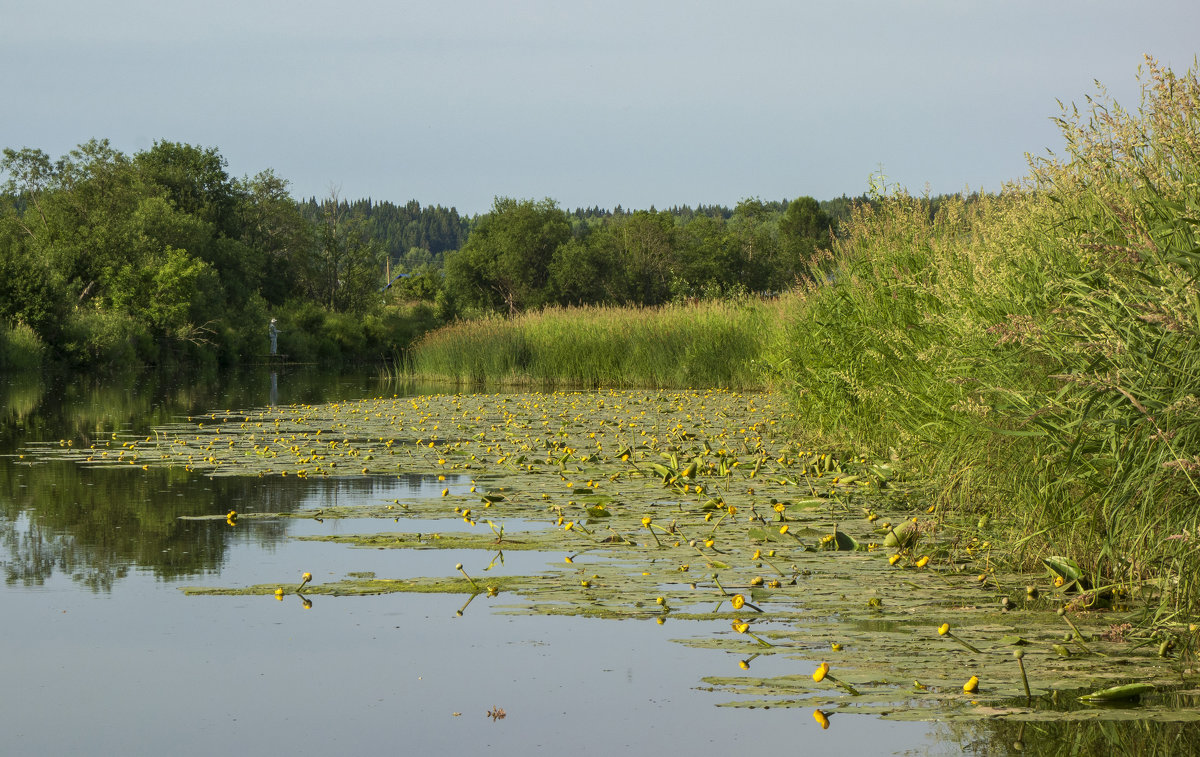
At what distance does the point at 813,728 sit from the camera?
3.61m

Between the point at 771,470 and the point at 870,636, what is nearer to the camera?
the point at 870,636

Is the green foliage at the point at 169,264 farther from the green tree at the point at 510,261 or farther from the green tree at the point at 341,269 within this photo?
the green tree at the point at 510,261

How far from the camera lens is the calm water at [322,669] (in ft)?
11.7

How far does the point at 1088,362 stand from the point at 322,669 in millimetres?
3621

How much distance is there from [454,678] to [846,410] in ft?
22.6

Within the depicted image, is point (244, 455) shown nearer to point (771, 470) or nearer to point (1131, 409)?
point (771, 470)

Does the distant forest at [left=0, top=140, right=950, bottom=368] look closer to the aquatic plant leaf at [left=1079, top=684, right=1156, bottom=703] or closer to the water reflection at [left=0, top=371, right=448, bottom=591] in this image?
the water reflection at [left=0, top=371, right=448, bottom=591]

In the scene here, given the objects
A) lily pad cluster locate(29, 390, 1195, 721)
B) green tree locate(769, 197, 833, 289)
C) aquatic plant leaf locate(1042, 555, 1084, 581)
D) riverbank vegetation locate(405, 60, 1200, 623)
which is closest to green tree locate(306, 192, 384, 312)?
green tree locate(769, 197, 833, 289)

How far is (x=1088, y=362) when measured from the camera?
496 cm

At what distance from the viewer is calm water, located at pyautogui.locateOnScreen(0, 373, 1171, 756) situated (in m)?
3.56

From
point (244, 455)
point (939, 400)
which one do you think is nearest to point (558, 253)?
point (244, 455)

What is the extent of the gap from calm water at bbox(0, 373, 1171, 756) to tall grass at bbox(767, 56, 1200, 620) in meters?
1.65

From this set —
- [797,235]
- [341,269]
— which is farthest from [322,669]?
[797,235]

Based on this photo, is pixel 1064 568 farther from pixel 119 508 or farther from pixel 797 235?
pixel 797 235
